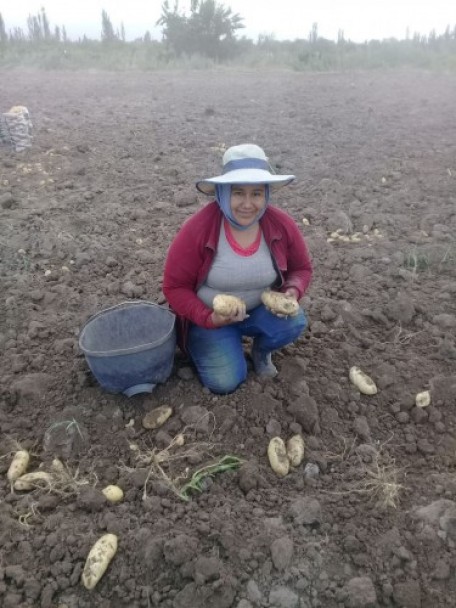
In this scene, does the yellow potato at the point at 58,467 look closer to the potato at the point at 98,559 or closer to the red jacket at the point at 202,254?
the potato at the point at 98,559

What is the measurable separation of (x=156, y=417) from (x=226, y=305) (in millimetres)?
604

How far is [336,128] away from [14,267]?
15.7ft

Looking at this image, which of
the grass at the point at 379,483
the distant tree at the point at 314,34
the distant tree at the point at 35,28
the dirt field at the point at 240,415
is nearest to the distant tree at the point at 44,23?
the distant tree at the point at 35,28

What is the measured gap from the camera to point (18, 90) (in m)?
9.17

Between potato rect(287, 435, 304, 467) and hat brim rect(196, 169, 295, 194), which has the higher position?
hat brim rect(196, 169, 295, 194)

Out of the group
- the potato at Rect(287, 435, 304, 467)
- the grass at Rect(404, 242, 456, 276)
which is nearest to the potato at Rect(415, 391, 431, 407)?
the potato at Rect(287, 435, 304, 467)

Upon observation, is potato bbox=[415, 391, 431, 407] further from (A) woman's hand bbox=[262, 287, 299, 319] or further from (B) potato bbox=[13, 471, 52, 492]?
(B) potato bbox=[13, 471, 52, 492]

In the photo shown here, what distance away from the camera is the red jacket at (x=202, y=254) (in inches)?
95.9

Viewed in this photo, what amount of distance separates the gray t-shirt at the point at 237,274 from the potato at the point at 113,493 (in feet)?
2.90

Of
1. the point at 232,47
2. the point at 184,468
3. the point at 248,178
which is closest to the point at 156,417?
the point at 184,468

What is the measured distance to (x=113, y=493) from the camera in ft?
6.97

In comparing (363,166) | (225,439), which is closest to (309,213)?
(363,166)

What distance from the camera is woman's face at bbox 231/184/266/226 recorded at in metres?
2.31

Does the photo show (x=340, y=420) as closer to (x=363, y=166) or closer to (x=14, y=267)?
(x=14, y=267)
